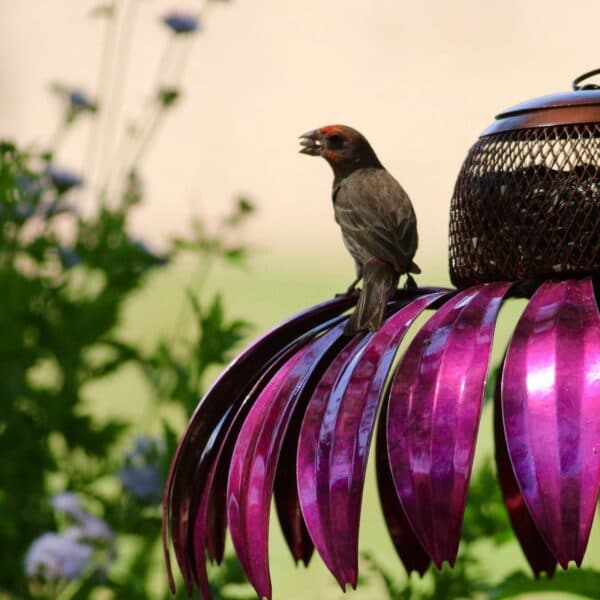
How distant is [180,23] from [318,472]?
7.61 ft

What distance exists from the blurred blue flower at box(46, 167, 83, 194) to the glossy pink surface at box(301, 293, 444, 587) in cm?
188

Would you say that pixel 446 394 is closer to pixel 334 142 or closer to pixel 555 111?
pixel 555 111

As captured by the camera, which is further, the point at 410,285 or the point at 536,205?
the point at 410,285

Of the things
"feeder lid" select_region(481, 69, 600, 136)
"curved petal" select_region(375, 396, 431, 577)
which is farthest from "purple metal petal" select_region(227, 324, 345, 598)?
"curved petal" select_region(375, 396, 431, 577)

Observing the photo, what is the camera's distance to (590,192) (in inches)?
67.6

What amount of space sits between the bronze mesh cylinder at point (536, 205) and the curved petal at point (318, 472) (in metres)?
0.36

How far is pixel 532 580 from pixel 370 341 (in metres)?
0.77

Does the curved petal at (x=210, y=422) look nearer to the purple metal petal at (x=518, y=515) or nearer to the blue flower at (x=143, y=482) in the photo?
the purple metal petal at (x=518, y=515)

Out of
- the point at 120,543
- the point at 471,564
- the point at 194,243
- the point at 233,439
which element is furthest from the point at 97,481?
the point at 233,439

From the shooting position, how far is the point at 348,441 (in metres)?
1.36

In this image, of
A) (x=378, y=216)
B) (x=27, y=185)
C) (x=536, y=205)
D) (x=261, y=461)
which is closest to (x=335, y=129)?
(x=378, y=216)

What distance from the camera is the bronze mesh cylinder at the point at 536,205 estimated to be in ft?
5.58

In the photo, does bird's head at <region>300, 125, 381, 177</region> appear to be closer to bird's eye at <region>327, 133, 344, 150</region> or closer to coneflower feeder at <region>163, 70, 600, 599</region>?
bird's eye at <region>327, 133, 344, 150</region>

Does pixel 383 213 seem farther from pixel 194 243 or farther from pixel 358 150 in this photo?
pixel 194 243
